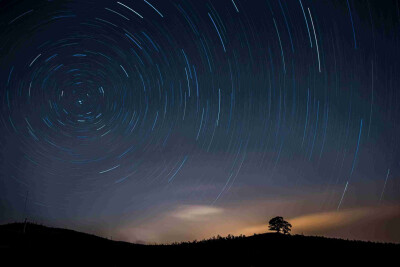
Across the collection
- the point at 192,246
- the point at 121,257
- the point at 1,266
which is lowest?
the point at 1,266

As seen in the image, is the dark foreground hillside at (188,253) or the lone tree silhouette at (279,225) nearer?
the dark foreground hillside at (188,253)

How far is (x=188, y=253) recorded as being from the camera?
51.2 ft

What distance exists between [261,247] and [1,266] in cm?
1296

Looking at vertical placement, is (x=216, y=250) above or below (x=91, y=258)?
above

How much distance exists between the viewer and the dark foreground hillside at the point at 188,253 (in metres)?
13.5

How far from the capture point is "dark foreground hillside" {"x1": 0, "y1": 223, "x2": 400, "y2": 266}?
13539 millimetres

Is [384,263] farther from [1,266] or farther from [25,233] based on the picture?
[25,233]

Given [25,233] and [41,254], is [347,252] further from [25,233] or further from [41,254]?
[25,233]

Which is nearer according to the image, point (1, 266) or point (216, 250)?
point (1, 266)

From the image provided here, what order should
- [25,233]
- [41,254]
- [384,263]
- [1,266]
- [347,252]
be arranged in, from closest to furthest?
[1,266], [384,263], [41,254], [347,252], [25,233]

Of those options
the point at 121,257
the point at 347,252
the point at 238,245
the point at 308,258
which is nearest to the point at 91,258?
the point at 121,257

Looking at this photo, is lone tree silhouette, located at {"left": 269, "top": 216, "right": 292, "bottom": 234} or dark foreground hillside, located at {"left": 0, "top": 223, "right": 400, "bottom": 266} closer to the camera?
dark foreground hillside, located at {"left": 0, "top": 223, "right": 400, "bottom": 266}

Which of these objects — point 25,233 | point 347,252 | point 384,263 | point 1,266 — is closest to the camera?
point 1,266

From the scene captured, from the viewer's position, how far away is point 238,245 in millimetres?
17000
